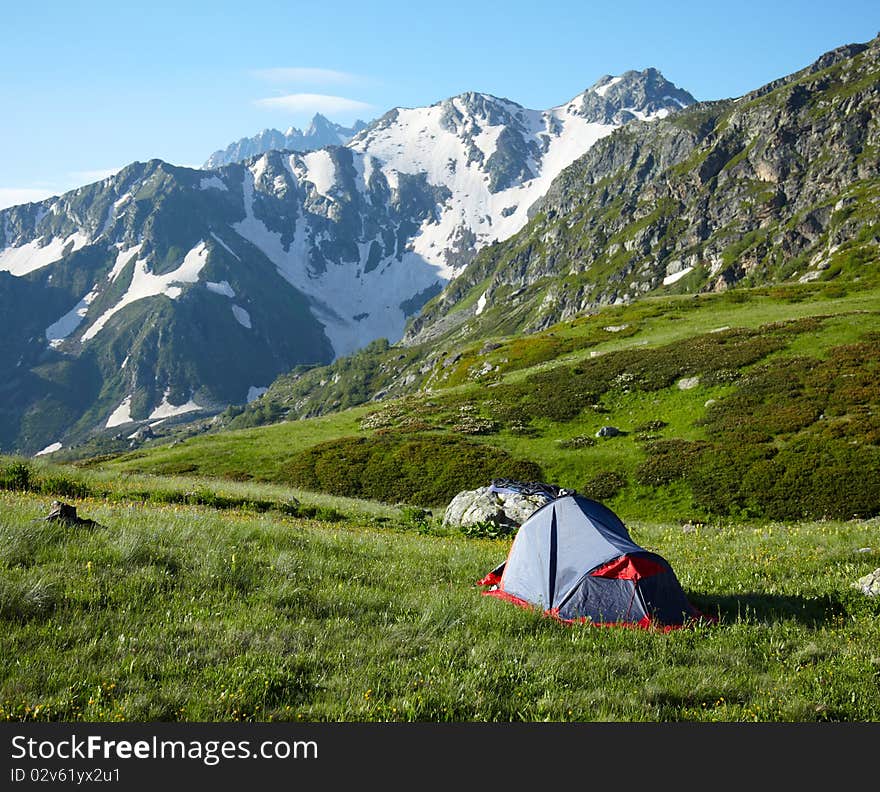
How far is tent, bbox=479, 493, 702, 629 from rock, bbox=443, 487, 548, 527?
1064cm

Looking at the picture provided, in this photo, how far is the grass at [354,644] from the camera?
265 inches

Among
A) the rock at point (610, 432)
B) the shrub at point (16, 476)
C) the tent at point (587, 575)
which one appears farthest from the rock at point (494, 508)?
the rock at point (610, 432)

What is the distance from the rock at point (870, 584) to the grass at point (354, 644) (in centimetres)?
20

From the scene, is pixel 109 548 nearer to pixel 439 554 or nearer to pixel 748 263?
pixel 439 554

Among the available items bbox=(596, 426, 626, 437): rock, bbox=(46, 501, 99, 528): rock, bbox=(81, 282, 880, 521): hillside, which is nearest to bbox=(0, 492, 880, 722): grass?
bbox=(46, 501, 99, 528): rock

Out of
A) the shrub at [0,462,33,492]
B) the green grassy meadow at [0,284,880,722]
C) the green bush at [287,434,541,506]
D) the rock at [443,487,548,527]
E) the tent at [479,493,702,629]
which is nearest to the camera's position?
the green grassy meadow at [0,284,880,722]

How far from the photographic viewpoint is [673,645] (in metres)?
9.19

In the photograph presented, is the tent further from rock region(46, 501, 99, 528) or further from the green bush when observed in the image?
the green bush

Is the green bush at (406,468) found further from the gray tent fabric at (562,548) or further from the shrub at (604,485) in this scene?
the gray tent fabric at (562,548)

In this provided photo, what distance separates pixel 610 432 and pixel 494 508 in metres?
19.2

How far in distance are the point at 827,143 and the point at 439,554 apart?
780 ft

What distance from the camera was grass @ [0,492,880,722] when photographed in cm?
673

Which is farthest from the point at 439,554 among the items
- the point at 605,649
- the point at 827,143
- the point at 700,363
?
the point at 827,143

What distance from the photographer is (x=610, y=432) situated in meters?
40.7
